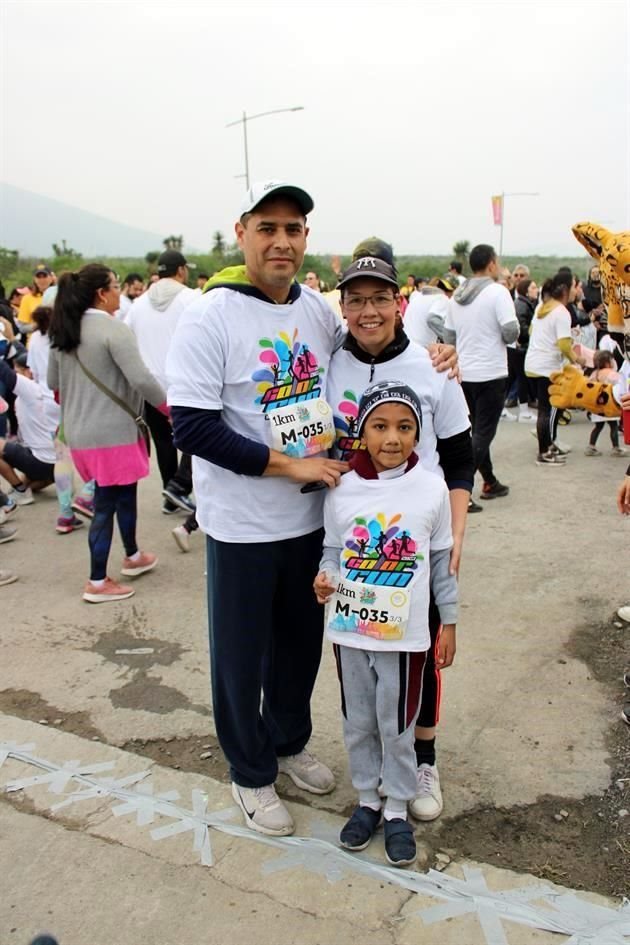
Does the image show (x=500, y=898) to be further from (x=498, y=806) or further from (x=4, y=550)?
(x=4, y=550)

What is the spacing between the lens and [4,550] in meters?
5.67

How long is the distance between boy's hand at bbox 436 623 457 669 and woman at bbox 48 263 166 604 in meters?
2.66

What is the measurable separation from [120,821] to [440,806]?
114 cm

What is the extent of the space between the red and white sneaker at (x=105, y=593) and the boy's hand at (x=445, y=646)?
2713 mm

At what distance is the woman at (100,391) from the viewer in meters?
4.39

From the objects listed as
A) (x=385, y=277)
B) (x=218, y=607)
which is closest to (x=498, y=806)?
(x=218, y=607)

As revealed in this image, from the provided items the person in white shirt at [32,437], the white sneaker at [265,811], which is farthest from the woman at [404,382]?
the person in white shirt at [32,437]

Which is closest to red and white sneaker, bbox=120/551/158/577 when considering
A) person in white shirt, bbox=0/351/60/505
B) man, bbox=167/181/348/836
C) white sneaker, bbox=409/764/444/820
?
person in white shirt, bbox=0/351/60/505

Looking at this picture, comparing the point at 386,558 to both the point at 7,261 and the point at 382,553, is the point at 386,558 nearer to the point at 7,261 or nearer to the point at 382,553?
the point at 382,553

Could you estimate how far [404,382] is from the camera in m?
2.38

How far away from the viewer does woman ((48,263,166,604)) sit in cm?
439

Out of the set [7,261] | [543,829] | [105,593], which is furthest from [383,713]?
[7,261]

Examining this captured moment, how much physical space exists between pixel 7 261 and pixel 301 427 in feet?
114

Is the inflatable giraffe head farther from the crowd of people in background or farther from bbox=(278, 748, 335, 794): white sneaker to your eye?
bbox=(278, 748, 335, 794): white sneaker
